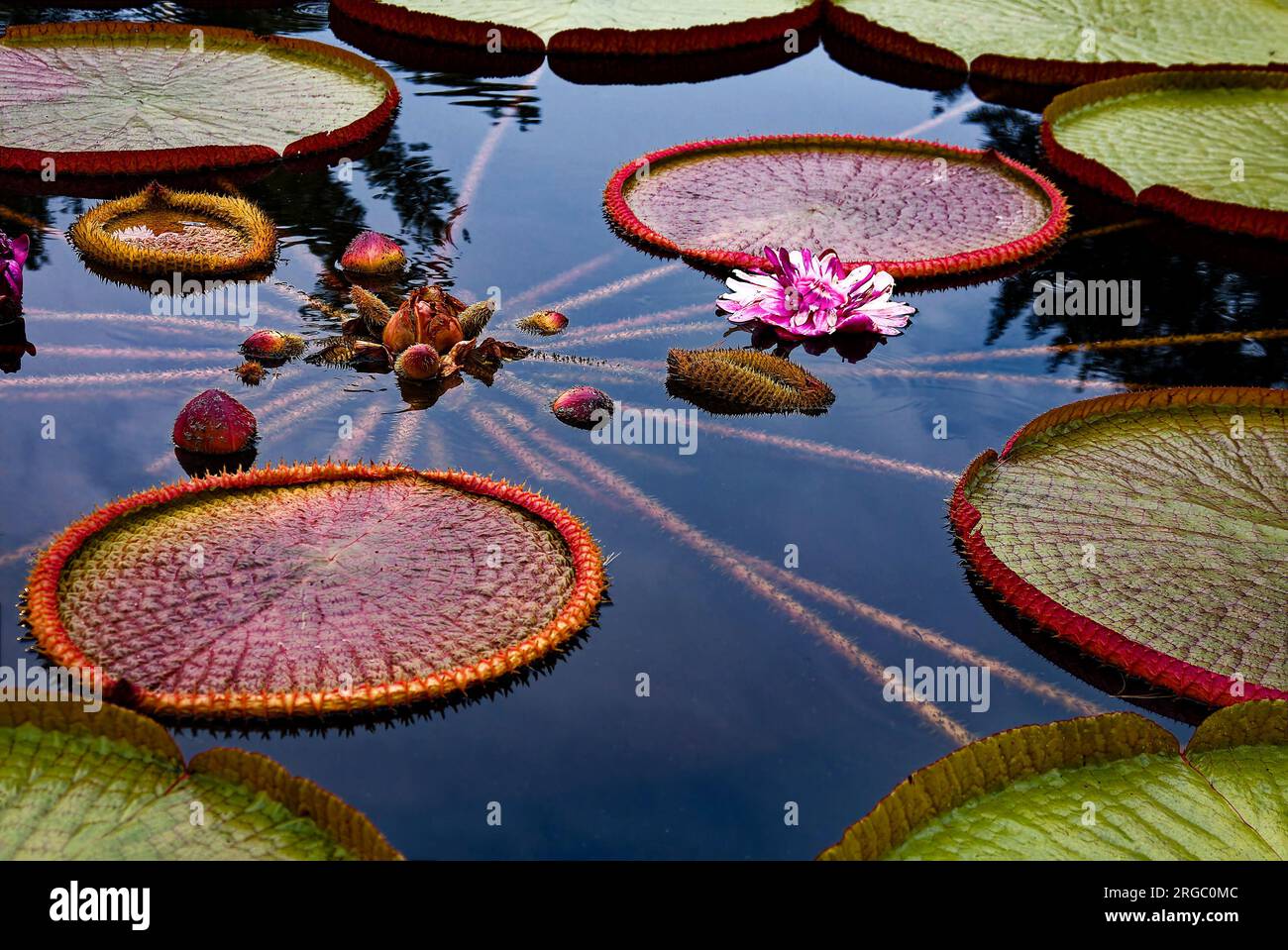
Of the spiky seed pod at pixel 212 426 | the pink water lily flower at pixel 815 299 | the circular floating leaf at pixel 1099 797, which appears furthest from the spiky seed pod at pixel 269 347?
the circular floating leaf at pixel 1099 797

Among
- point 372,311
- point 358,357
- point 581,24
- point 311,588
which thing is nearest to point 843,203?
point 372,311

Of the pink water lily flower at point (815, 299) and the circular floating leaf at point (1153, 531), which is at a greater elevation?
the pink water lily flower at point (815, 299)

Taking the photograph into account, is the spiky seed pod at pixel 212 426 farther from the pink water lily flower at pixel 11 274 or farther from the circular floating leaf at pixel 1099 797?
the circular floating leaf at pixel 1099 797

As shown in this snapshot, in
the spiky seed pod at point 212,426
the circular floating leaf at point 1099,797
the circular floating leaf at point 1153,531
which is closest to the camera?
the circular floating leaf at point 1099,797

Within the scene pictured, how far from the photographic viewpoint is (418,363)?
4613 mm

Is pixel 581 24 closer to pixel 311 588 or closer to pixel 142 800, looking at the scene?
pixel 311 588

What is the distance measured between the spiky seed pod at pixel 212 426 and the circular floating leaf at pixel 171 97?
2409 mm

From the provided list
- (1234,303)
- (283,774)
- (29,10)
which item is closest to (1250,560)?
(1234,303)

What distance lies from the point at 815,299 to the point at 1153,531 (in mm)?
1722

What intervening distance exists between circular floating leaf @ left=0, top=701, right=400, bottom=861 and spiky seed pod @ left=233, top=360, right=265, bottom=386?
6.28 ft

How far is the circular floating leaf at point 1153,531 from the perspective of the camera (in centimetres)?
342

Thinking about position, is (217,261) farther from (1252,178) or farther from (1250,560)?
(1252,178)

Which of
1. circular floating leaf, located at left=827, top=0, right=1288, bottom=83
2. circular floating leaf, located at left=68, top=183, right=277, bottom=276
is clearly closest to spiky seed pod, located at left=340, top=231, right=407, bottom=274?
circular floating leaf, located at left=68, top=183, right=277, bottom=276

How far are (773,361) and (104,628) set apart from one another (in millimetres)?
2526
